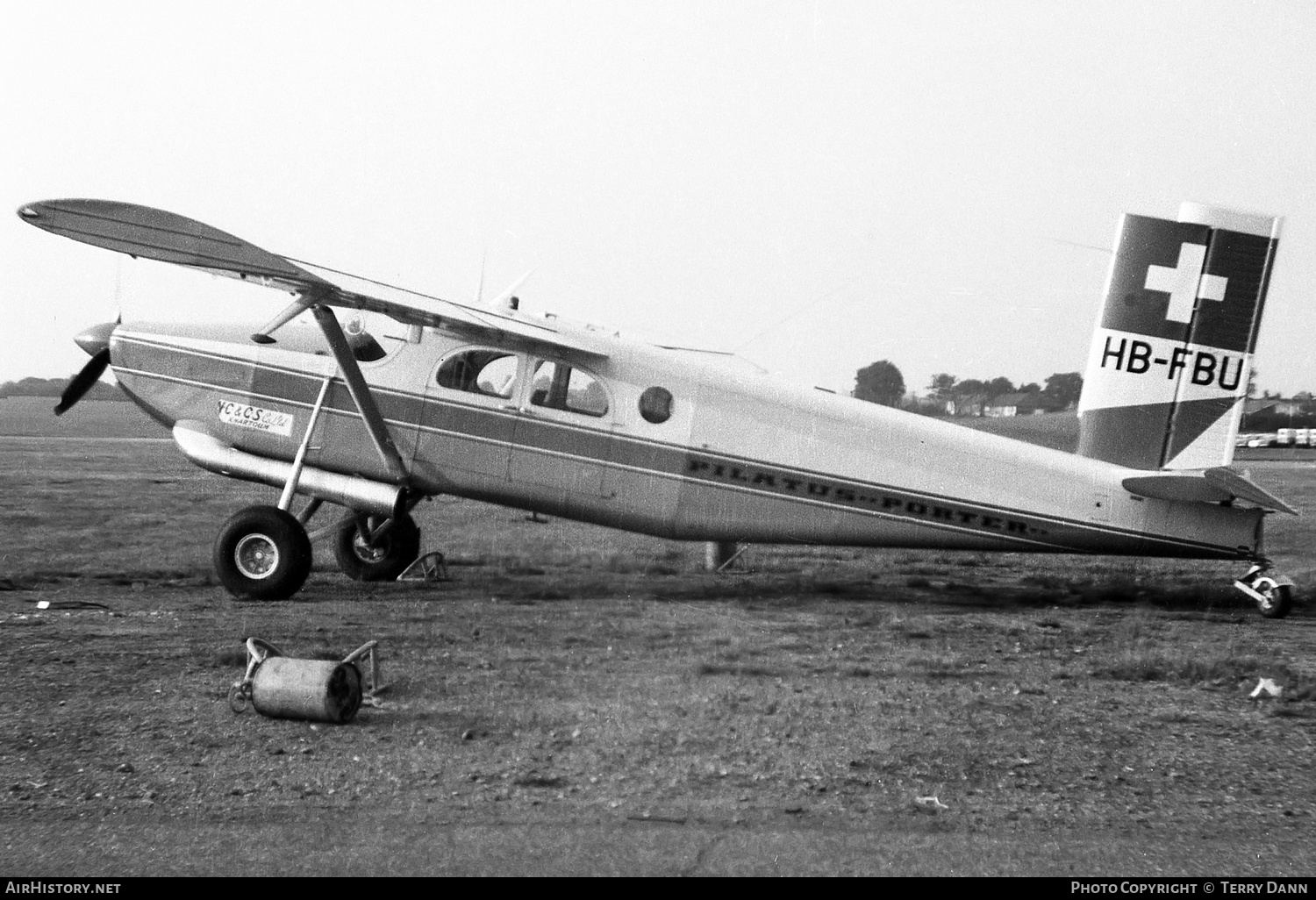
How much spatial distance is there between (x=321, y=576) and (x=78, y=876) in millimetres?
7285

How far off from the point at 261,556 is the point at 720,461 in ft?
12.2

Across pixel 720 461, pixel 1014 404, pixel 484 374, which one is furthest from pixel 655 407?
pixel 1014 404

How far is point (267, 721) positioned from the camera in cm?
537

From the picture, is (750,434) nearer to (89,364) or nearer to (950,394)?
(950,394)

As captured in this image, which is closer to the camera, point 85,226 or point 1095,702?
point 1095,702

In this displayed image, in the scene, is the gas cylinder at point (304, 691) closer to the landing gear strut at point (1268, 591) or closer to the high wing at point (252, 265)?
the high wing at point (252, 265)

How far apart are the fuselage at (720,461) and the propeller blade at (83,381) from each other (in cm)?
221

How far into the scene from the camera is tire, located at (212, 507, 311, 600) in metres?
9.11

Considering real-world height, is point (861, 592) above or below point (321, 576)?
above

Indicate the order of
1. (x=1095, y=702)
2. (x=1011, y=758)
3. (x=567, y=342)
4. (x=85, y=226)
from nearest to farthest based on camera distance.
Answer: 1. (x=1011, y=758)
2. (x=1095, y=702)
3. (x=85, y=226)
4. (x=567, y=342)

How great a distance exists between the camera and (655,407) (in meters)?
9.73
